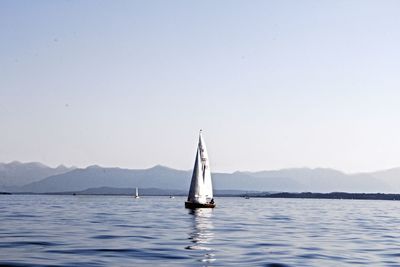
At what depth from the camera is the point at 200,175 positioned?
4003 inches

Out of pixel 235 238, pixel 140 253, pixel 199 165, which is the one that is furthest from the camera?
Result: pixel 199 165

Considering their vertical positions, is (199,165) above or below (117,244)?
above

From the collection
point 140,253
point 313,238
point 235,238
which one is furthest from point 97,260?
point 313,238

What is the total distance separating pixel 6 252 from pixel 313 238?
25470mm

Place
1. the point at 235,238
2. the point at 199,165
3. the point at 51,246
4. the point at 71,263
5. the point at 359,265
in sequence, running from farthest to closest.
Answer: the point at 199,165 < the point at 235,238 < the point at 51,246 < the point at 359,265 < the point at 71,263

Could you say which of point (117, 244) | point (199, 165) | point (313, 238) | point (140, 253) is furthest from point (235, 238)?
point (199, 165)

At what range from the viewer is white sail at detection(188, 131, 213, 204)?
333 feet

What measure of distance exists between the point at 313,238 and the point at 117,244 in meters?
17.7

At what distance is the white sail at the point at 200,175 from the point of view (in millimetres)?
101562

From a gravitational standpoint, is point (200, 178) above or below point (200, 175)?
below

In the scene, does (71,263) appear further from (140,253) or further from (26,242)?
(26,242)

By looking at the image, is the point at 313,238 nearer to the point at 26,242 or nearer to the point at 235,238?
the point at 235,238

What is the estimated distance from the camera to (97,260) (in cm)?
2761

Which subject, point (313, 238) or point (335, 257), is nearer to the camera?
point (335, 257)
